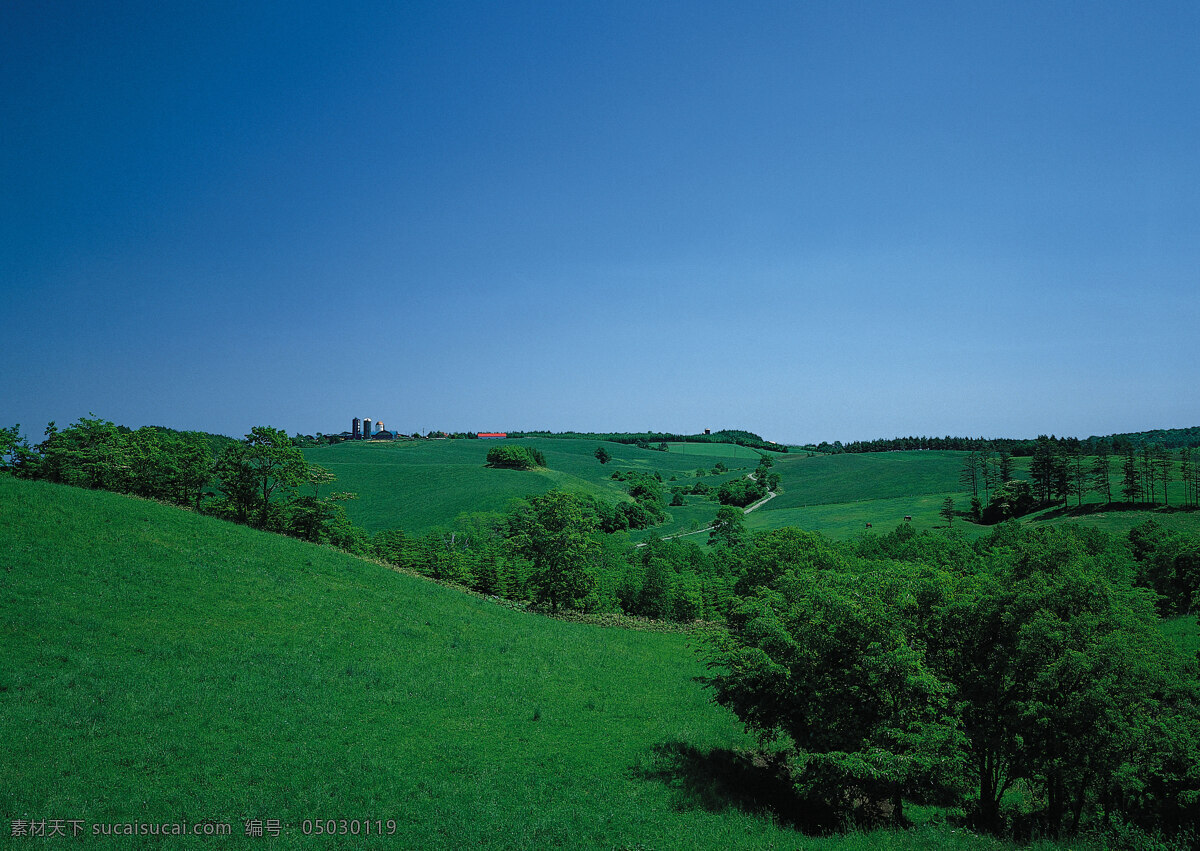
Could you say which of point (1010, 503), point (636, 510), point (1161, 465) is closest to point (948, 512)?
point (1010, 503)

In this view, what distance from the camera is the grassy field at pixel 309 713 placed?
47.2 ft

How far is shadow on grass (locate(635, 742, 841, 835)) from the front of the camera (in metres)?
18.2

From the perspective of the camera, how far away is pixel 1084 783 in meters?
18.7

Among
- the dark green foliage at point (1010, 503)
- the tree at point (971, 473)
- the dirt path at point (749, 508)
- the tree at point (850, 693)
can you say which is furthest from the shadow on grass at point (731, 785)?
the tree at point (971, 473)

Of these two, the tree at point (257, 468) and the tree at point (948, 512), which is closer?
the tree at point (257, 468)

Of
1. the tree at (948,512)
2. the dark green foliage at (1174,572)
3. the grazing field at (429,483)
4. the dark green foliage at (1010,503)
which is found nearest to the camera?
the dark green foliage at (1174,572)

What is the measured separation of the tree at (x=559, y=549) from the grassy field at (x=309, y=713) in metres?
15.9

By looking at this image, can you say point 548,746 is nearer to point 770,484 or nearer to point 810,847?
point 810,847

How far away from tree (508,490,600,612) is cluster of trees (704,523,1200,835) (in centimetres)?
3133

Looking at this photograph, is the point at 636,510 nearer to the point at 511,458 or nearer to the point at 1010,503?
the point at 511,458

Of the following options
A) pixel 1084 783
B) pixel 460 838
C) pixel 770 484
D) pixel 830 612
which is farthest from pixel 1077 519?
pixel 460 838

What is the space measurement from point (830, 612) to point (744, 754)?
358 inches

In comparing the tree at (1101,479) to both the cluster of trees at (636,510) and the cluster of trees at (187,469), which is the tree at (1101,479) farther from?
the cluster of trees at (187,469)

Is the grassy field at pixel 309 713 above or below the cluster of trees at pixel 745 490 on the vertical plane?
above
